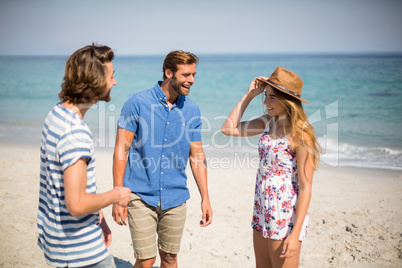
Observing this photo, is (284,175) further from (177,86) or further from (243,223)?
(243,223)

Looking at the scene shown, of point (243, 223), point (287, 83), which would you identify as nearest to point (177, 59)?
point (287, 83)

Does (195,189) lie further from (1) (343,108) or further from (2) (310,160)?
(1) (343,108)

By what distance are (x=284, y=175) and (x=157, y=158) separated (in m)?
1.14

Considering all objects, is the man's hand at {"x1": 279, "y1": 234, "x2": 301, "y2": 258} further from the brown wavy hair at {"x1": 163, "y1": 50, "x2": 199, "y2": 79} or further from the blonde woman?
the brown wavy hair at {"x1": 163, "y1": 50, "x2": 199, "y2": 79}

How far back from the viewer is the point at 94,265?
1.98 m

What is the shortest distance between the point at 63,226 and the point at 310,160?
68.1 inches

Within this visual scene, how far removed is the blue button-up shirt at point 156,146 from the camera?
10.0ft

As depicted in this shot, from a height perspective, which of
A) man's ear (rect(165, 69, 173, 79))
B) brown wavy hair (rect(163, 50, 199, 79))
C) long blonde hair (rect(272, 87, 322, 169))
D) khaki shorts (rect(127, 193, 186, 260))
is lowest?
khaki shorts (rect(127, 193, 186, 260))

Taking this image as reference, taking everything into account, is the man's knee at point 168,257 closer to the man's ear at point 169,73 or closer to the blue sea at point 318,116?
the man's ear at point 169,73

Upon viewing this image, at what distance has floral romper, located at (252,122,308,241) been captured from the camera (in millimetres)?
2654

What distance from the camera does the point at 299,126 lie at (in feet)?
8.63

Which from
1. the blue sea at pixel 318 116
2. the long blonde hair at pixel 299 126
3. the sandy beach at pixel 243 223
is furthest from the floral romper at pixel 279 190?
the blue sea at pixel 318 116

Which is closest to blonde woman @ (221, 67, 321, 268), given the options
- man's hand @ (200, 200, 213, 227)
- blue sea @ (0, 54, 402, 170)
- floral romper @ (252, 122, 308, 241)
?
floral romper @ (252, 122, 308, 241)

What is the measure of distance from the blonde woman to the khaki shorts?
2.51ft
